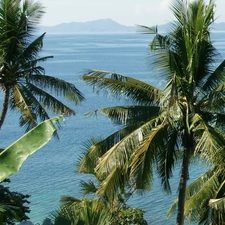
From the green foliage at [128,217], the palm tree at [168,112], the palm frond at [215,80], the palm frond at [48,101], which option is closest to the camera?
the palm tree at [168,112]

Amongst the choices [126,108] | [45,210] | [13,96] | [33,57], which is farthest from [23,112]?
[45,210]

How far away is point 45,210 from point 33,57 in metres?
10.2

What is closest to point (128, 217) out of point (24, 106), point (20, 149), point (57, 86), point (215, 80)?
point (24, 106)

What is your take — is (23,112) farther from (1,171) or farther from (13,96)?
(1,171)

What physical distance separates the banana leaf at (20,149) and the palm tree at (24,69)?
399 inches

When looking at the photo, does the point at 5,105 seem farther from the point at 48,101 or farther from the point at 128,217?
the point at 128,217

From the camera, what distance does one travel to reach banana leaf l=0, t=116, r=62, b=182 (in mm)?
4107

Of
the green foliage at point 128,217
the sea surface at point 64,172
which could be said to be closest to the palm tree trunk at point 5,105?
the sea surface at point 64,172

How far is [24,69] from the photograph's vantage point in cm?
1515

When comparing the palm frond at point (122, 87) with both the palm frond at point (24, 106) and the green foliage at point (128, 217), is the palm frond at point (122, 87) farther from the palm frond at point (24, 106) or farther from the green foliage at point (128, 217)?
the green foliage at point (128, 217)

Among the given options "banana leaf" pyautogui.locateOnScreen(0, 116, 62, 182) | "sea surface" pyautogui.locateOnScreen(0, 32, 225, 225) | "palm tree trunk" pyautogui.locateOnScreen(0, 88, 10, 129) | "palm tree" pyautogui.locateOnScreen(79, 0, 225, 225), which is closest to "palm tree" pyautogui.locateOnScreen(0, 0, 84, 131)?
"palm tree trunk" pyautogui.locateOnScreen(0, 88, 10, 129)

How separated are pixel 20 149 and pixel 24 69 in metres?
11.2

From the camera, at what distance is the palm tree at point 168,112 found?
10875 millimetres

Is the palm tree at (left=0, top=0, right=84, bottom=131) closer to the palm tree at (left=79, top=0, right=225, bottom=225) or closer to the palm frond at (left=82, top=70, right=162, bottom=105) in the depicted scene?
the palm frond at (left=82, top=70, right=162, bottom=105)
